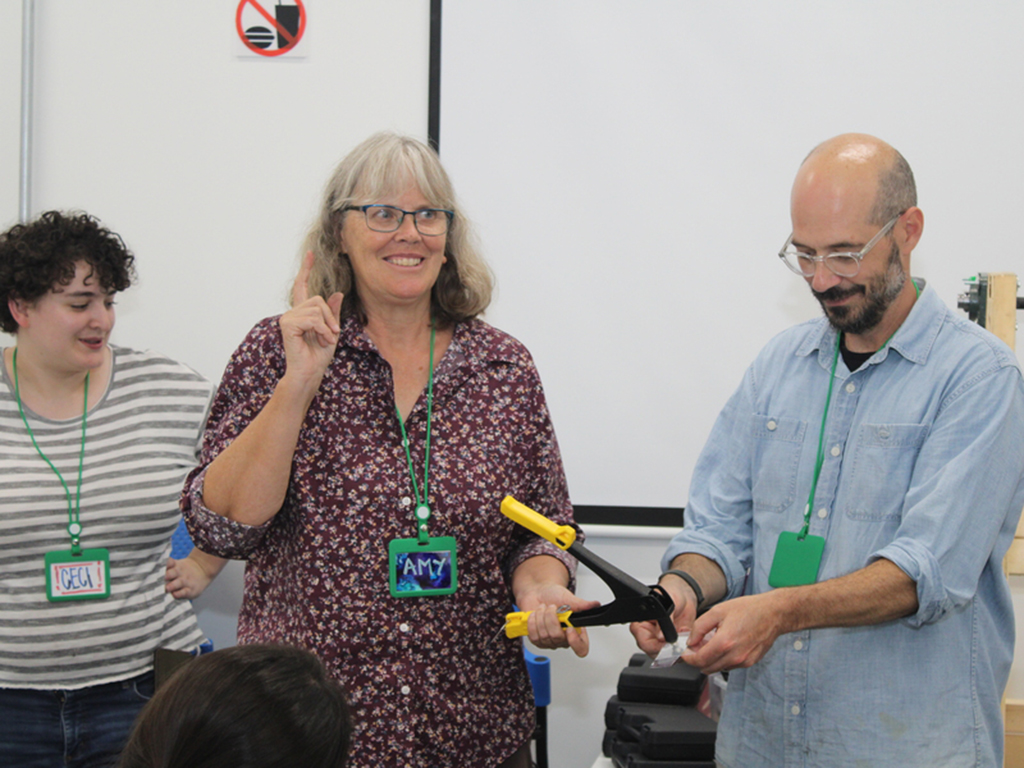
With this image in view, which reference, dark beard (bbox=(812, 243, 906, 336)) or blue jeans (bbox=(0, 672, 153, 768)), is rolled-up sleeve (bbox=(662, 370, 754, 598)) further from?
blue jeans (bbox=(0, 672, 153, 768))

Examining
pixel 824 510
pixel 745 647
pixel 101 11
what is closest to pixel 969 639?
pixel 824 510

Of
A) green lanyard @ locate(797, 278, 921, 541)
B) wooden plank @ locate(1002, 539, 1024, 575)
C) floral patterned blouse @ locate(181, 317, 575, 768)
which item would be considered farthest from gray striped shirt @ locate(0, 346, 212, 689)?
wooden plank @ locate(1002, 539, 1024, 575)

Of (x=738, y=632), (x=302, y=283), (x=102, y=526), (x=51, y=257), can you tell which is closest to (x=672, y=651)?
(x=738, y=632)

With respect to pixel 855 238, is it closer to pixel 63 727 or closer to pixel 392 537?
pixel 392 537

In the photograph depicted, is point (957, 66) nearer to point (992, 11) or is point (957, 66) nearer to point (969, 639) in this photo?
point (992, 11)

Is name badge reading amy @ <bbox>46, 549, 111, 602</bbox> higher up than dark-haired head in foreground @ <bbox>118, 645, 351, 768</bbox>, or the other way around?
dark-haired head in foreground @ <bbox>118, 645, 351, 768</bbox>

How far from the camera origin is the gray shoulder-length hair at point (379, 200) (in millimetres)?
1717

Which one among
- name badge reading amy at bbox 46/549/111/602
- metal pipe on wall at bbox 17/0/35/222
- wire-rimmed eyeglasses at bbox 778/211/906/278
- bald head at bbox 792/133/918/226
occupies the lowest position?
name badge reading amy at bbox 46/549/111/602

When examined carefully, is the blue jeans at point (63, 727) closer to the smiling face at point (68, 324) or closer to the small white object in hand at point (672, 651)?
the smiling face at point (68, 324)

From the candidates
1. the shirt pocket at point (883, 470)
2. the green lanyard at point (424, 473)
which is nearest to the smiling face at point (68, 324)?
the green lanyard at point (424, 473)

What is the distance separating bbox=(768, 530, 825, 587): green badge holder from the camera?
5.30 feet

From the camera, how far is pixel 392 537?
1.63 metres

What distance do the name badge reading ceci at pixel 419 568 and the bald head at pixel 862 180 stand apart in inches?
36.3

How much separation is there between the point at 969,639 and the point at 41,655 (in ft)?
6.41
